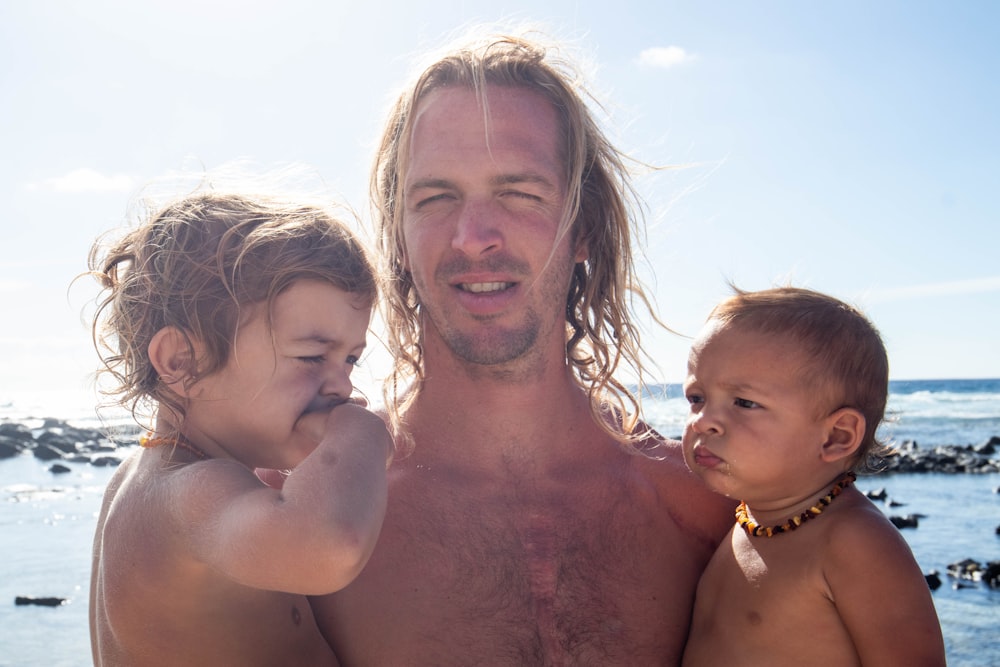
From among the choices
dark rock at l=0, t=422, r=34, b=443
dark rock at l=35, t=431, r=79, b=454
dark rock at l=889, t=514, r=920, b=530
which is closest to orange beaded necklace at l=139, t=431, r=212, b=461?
dark rock at l=889, t=514, r=920, b=530

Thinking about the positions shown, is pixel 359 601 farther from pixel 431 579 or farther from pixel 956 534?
pixel 956 534

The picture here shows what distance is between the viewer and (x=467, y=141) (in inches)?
126

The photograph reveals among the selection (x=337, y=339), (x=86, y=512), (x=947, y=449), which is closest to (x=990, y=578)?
(x=337, y=339)

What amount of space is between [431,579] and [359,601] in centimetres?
23

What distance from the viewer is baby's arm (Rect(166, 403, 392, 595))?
6.37 ft

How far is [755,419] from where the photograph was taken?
103 inches

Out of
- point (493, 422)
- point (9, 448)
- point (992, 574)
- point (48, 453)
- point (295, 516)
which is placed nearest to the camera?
point (295, 516)

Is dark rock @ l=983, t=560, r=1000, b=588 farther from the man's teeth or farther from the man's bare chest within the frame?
the man's teeth

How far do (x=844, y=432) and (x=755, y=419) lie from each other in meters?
0.27

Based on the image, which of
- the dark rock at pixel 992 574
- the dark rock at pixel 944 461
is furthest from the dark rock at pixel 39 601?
the dark rock at pixel 944 461

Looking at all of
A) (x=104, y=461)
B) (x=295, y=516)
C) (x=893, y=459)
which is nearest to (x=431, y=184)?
(x=295, y=516)

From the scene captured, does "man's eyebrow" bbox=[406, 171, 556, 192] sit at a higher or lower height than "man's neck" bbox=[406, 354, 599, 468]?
higher

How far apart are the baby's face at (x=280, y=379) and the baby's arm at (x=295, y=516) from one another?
0.67 ft

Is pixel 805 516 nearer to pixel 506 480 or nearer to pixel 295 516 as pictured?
pixel 506 480
